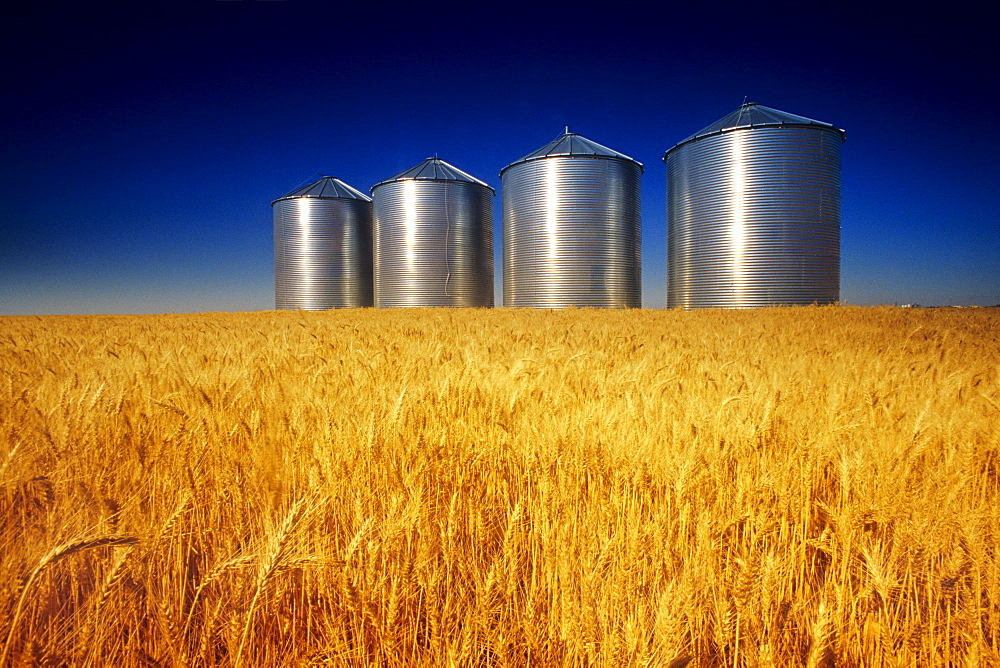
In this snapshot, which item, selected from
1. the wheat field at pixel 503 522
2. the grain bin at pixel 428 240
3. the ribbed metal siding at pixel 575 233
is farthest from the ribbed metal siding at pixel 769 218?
the wheat field at pixel 503 522

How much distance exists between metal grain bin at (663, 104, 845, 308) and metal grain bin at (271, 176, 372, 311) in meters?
16.9

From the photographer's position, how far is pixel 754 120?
54.2ft

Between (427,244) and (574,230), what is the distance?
6919 millimetres

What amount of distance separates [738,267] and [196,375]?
54.1 feet

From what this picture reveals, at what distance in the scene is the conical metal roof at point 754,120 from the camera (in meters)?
16.2

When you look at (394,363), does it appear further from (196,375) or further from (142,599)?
(142,599)

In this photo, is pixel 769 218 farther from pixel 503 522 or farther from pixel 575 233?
pixel 503 522

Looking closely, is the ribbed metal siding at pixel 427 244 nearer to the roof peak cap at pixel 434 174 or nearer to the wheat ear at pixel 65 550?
the roof peak cap at pixel 434 174

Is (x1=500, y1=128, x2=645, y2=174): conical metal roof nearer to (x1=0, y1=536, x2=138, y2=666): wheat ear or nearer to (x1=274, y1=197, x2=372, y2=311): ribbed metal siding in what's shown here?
(x1=274, y1=197, x2=372, y2=311): ribbed metal siding

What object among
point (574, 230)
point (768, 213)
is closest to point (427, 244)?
point (574, 230)

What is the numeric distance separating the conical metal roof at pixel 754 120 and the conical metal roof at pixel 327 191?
16719 millimetres

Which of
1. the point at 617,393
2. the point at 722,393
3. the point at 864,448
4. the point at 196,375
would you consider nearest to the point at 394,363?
the point at 196,375

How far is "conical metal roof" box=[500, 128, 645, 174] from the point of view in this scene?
63.3 feet

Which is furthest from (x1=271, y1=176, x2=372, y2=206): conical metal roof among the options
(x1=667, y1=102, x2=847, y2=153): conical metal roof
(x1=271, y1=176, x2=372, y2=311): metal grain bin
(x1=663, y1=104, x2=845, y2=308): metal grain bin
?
(x1=663, y1=104, x2=845, y2=308): metal grain bin
